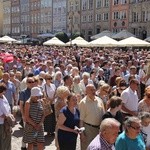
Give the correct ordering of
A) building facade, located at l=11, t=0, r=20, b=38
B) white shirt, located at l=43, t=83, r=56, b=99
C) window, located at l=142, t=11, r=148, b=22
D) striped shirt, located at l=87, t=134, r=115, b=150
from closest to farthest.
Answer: striped shirt, located at l=87, t=134, r=115, b=150
white shirt, located at l=43, t=83, r=56, b=99
window, located at l=142, t=11, r=148, b=22
building facade, located at l=11, t=0, r=20, b=38

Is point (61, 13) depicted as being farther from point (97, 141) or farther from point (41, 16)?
point (97, 141)

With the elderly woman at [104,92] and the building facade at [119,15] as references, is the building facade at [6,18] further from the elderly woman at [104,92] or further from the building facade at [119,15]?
the elderly woman at [104,92]

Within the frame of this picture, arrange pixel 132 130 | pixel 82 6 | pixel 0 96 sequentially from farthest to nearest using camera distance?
pixel 82 6 → pixel 0 96 → pixel 132 130

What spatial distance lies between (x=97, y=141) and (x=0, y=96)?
325 centimetres

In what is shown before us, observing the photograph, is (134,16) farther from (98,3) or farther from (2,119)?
(2,119)

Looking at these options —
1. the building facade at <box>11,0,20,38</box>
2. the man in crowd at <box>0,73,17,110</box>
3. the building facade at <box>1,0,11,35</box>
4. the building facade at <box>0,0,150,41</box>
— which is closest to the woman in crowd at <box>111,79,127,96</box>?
the man in crowd at <box>0,73,17,110</box>

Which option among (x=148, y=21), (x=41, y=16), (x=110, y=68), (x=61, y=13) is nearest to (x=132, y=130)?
(x=110, y=68)

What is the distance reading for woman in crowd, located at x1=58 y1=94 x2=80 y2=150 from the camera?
730cm

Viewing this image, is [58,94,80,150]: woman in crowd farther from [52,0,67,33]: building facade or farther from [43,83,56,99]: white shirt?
[52,0,67,33]: building facade

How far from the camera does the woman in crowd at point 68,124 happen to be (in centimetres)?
730

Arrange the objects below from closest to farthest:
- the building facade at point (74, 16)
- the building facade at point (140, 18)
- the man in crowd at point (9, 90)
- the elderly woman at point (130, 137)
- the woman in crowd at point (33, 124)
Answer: the elderly woman at point (130, 137), the woman in crowd at point (33, 124), the man in crowd at point (9, 90), the building facade at point (140, 18), the building facade at point (74, 16)

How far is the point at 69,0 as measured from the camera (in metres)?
79.7

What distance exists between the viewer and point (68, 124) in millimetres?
7375

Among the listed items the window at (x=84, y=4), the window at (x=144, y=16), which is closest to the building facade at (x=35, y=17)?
the window at (x=84, y=4)
